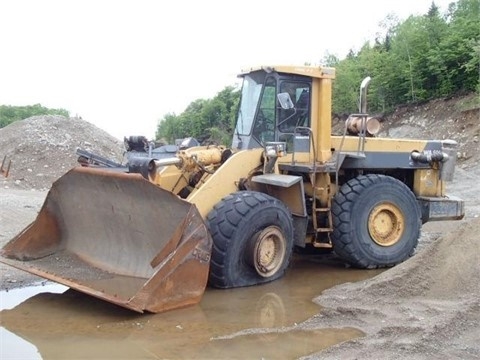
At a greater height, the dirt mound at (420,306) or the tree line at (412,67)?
the tree line at (412,67)

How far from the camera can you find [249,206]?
6758 millimetres

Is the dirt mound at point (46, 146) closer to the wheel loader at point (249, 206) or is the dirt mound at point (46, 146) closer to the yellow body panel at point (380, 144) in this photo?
the wheel loader at point (249, 206)

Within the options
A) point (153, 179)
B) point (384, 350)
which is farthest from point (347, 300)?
point (153, 179)

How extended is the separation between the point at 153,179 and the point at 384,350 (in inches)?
118

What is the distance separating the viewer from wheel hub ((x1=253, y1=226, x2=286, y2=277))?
6.84 meters

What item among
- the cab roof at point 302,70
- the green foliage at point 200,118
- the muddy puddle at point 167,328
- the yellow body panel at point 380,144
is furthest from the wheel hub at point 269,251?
the green foliage at point 200,118

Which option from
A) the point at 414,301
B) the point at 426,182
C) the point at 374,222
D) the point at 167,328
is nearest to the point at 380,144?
the point at 426,182

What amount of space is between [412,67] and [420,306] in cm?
1647

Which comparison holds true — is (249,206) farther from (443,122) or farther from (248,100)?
(443,122)

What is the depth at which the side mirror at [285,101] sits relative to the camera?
7.94m

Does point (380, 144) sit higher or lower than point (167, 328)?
higher

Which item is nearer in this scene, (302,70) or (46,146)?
(302,70)

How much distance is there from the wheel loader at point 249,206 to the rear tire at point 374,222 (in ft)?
0.05

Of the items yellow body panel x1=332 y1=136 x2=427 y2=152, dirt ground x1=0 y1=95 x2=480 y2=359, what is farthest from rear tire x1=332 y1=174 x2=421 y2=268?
dirt ground x1=0 y1=95 x2=480 y2=359
